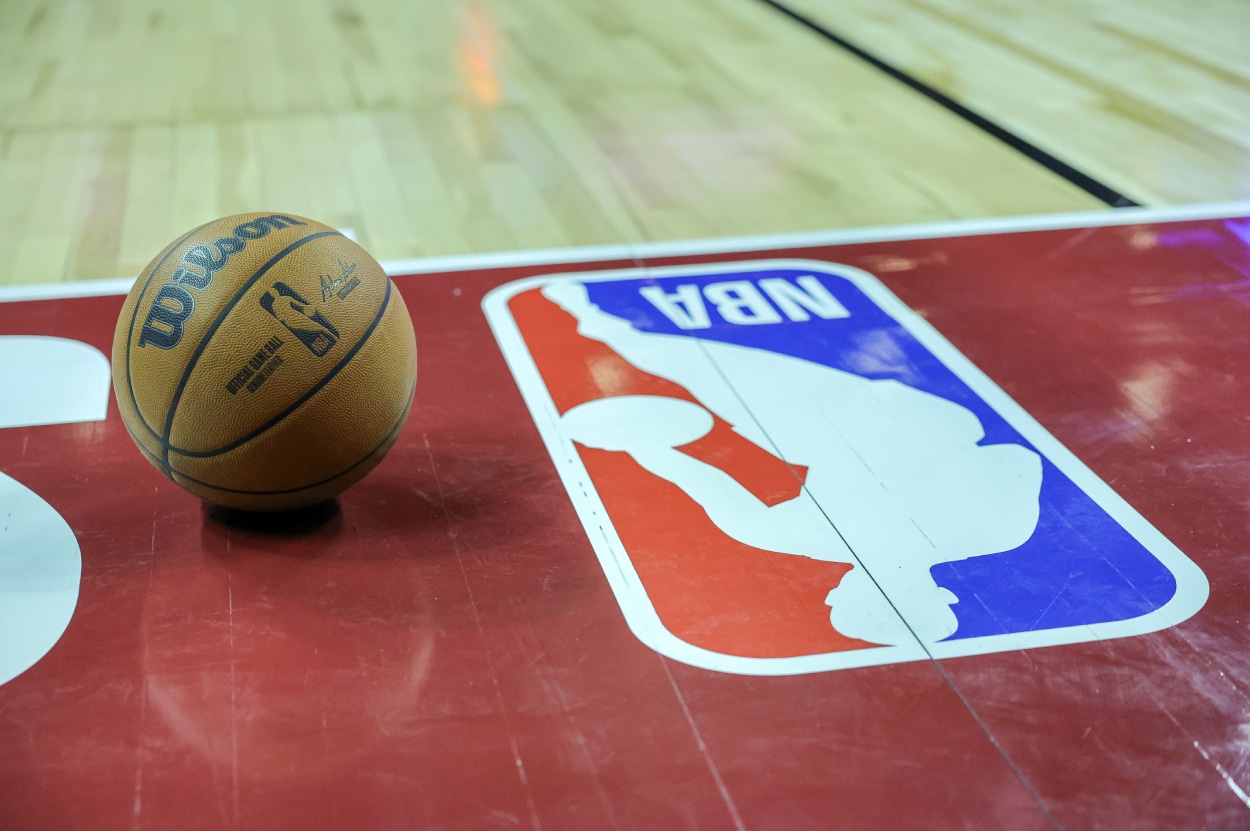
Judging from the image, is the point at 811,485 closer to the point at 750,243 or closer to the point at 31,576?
the point at 750,243

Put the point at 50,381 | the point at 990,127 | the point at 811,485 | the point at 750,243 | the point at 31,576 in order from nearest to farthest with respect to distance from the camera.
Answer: the point at 31,576, the point at 811,485, the point at 50,381, the point at 750,243, the point at 990,127

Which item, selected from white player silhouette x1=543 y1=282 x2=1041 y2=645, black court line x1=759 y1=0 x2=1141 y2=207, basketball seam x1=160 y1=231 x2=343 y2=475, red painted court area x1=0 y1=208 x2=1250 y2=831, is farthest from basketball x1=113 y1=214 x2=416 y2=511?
black court line x1=759 y1=0 x2=1141 y2=207

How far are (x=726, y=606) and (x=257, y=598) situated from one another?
0.95m

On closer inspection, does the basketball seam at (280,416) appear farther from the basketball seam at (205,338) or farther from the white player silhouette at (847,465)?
the white player silhouette at (847,465)

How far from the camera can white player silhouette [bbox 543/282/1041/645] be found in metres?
2.68

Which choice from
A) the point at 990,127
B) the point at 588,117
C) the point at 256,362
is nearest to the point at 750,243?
the point at 588,117

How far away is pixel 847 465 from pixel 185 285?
5.17ft

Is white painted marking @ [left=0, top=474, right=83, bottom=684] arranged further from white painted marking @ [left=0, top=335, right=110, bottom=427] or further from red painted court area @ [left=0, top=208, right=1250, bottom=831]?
white painted marking @ [left=0, top=335, right=110, bottom=427]

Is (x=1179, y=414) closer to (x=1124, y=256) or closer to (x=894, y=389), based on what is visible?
(x=894, y=389)

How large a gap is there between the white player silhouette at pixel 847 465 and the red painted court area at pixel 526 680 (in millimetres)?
73

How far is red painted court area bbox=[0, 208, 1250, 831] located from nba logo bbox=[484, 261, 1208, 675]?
0.02m

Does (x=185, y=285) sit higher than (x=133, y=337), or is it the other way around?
(x=185, y=285)

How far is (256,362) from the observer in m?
2.49
